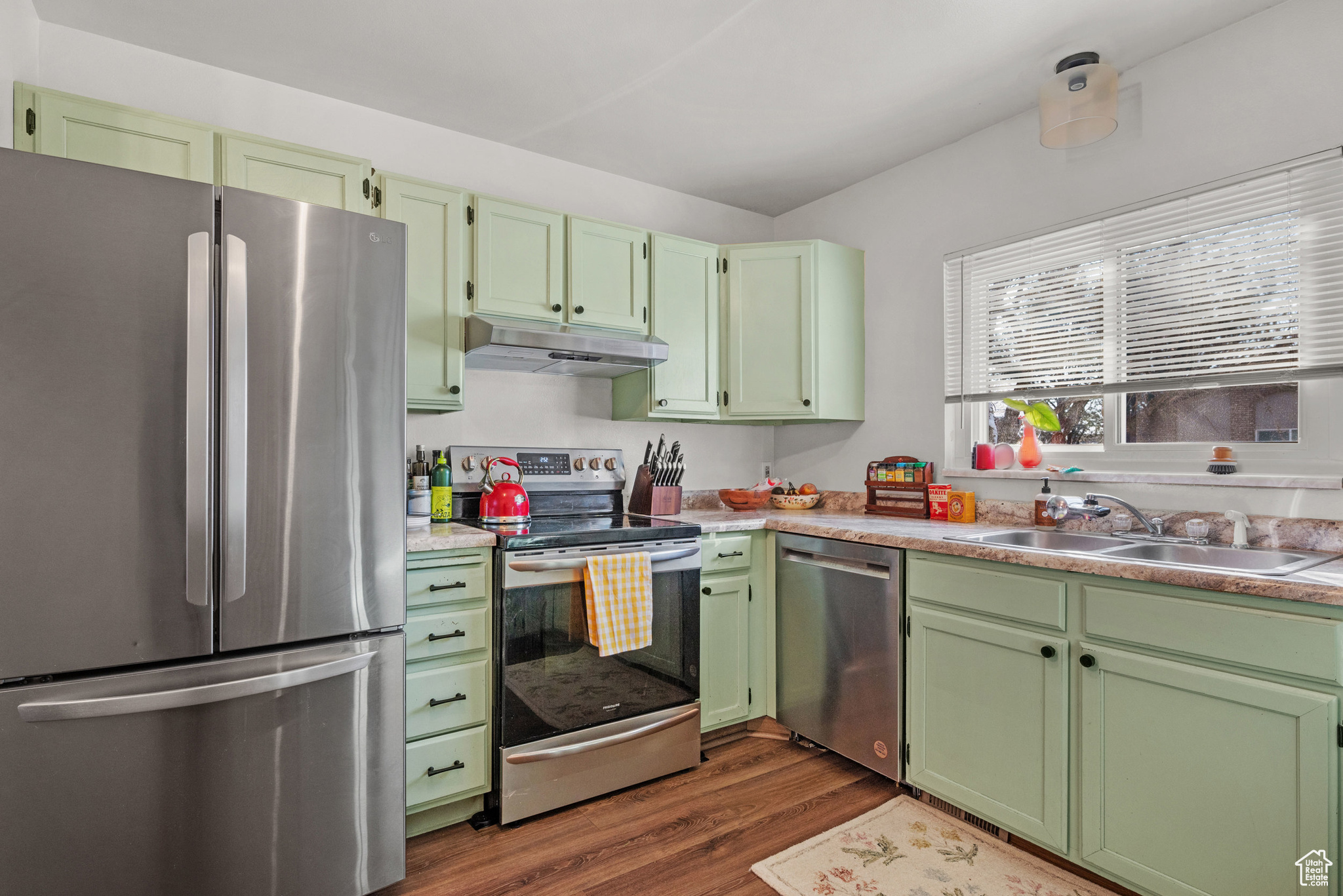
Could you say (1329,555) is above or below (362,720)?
above

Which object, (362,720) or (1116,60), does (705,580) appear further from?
(1116,60)

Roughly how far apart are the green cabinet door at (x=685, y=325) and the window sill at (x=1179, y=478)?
1170mm

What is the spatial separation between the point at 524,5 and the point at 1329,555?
2743mm

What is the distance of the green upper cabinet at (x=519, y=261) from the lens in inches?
101

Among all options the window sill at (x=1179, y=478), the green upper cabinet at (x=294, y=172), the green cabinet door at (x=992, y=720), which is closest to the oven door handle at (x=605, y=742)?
the green cabinet door at (x=992, y=720)

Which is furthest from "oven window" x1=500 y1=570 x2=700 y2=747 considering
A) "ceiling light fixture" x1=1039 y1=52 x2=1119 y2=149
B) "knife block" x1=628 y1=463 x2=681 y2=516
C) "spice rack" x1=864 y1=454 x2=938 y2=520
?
"ceiling light fixture" x1=1039 y1=52 x2=1119 y2=149

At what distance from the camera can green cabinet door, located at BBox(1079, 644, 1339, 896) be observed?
1419 mm

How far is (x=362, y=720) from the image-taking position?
5.68ft

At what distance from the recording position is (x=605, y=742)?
229cm

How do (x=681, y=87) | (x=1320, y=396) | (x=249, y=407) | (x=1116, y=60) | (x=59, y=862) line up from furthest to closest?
(x=681, y=87), (x=1116, y=60), (x=1320, y=396), (x=249, y=407), (x=59, y=862)

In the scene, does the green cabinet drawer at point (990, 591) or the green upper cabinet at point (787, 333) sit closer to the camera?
the green cabinet drawer at point (990, 591)

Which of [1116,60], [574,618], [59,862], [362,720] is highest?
[1116,60]

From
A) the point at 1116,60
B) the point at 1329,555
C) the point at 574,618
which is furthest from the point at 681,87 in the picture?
the point at 1329,555

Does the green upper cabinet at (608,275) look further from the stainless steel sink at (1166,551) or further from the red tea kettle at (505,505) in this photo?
the stainless steel sink at (1166,551)
